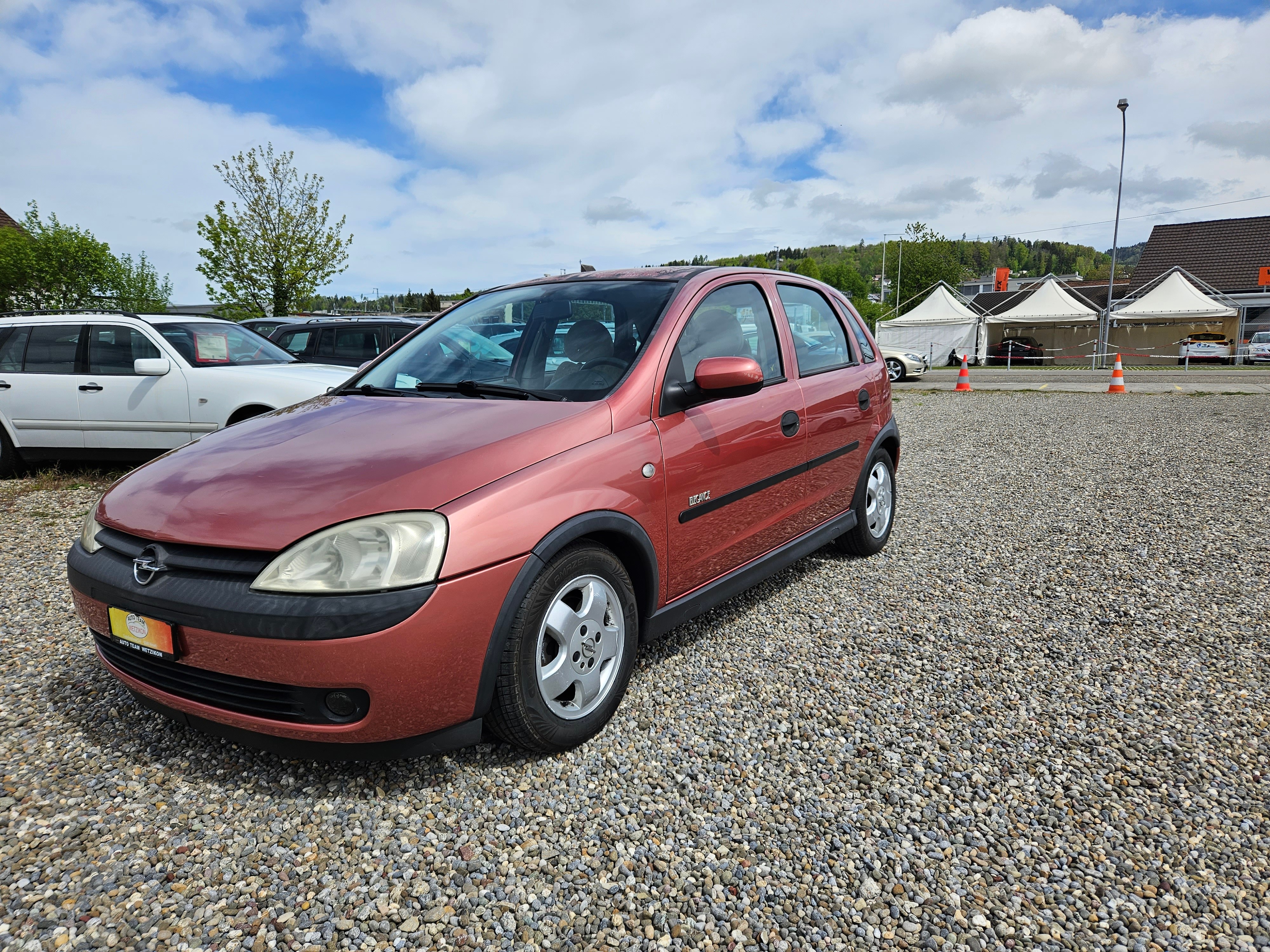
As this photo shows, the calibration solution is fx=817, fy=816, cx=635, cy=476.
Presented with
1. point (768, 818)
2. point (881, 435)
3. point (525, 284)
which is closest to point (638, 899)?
point (768, 818)

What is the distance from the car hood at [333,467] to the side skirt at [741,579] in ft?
2.63

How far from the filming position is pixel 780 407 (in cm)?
383

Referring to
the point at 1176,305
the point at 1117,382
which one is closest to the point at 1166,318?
the point at 1176,305

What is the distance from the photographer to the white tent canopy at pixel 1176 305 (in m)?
30.6

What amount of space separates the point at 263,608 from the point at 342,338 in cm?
994

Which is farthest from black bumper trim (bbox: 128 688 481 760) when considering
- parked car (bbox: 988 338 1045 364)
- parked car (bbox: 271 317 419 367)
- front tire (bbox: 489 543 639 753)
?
parked car (bbox: 988 338 1045 364)

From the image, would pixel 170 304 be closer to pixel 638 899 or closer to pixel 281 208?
pixel 281 208

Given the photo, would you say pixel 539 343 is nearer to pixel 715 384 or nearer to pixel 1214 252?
pixel 715 384

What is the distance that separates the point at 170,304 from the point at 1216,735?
173ft

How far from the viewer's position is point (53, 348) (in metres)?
7.71

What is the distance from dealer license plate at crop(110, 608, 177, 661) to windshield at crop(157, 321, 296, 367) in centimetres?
550

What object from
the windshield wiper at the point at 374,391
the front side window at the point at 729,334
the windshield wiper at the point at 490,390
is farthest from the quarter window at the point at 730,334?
the windshield wiper at the point at 374,391

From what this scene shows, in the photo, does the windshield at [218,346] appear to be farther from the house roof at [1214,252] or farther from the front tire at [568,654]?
the house roof at [1214,252]

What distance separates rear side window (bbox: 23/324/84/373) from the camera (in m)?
7.65
